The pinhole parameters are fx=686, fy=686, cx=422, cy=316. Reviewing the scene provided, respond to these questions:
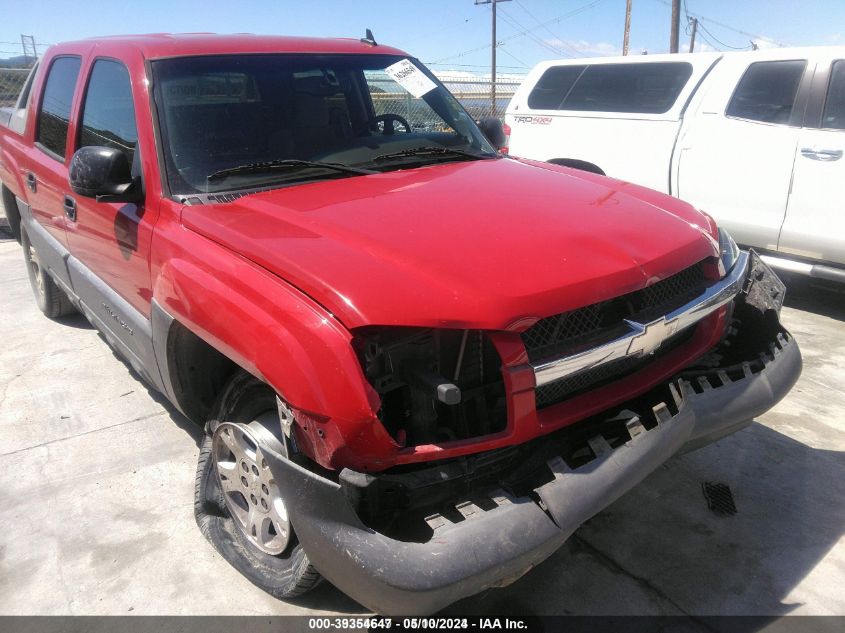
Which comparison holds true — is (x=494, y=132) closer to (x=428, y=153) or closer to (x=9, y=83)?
(x=428, y=153)

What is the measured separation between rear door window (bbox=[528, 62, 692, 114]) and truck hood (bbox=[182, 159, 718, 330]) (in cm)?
358

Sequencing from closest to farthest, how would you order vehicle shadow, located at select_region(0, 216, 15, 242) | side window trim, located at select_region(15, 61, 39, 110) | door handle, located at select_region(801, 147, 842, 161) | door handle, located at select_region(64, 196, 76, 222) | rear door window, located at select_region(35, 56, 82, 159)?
door handle, located at select_region(64, 196, 76, 222) → rear door window, located at select_region(35, 56, 82, 159) → side window trim, located at select_region(15, 61, 39, 110) → door handle, located at select_region(801, 147, 842, 161) → vehicle shadow, located at select_region(0, 216, 15, 242)

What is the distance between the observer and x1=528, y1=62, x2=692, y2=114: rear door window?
6.00 metres

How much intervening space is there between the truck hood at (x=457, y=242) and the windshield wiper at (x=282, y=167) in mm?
89

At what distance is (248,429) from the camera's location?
7.24ft

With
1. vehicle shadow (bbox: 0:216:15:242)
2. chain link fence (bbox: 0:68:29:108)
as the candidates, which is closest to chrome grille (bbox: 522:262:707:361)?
vehicle shadow (bbox: 0:216:15:242)

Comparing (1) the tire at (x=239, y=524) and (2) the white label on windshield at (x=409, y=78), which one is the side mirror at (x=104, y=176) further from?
(2) the white label on windshield at (x=409, y=78)

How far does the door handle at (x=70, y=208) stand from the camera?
3379 mm

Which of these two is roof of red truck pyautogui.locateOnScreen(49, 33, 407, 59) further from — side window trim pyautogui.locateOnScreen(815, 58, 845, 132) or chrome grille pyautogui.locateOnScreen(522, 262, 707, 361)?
side window trim pyautogui.locateOnScreen(815, 58, 845, 132)

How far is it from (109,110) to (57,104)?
3.10 ft

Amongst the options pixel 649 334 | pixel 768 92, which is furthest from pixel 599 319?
pixel 768 92

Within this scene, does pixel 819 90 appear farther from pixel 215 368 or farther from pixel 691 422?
pixel 215 368

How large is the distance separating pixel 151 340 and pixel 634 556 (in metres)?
2.08

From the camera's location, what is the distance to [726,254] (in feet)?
9.27
